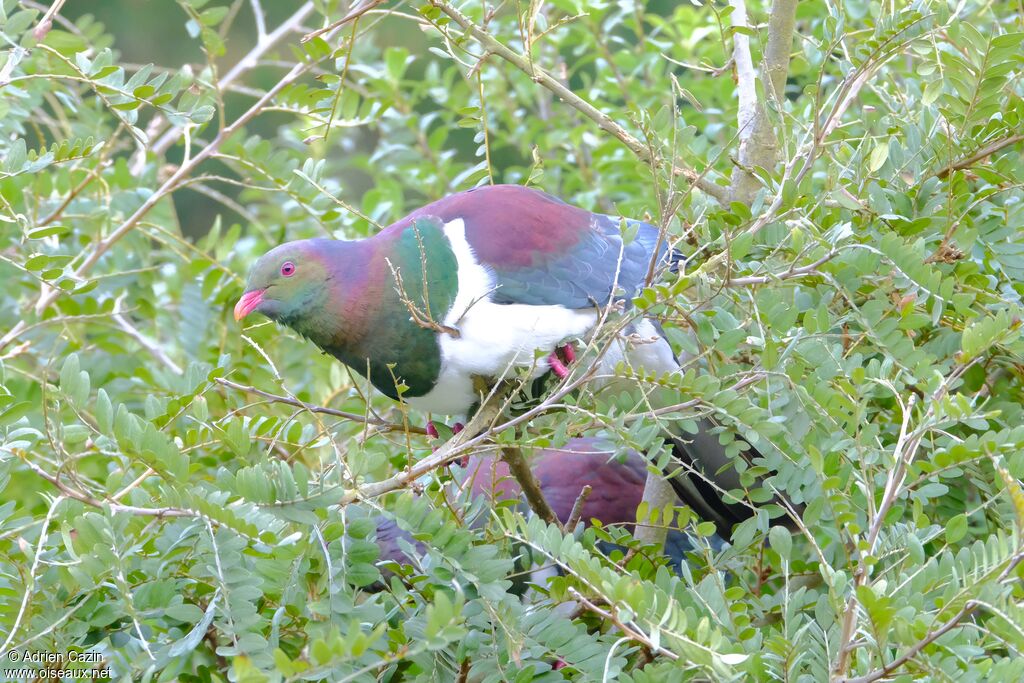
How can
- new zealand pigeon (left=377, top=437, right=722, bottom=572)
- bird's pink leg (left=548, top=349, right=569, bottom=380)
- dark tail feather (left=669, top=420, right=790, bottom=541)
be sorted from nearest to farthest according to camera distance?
bird's pink leg (left=548, top=349, right=569, bottom=380), dark tail feather (left=669, top=420, right=790, bottom=541), new zealand pigeon (left=377, top=437, right=722, bottom=572)

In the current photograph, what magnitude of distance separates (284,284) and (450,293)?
0.77 ft

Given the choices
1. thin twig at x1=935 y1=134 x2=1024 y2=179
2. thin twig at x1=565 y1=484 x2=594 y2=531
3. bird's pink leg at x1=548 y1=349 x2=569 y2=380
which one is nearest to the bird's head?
bird's pink leg at x1=548 y1=349 x2=569 y2=380

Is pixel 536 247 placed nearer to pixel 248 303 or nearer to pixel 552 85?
pixel 552 85

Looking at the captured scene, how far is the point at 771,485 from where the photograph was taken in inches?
51.1

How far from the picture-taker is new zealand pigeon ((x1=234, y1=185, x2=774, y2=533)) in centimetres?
159

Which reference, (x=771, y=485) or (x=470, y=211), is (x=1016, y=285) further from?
(x=470, y=211)

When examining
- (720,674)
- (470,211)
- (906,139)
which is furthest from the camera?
(470,211)

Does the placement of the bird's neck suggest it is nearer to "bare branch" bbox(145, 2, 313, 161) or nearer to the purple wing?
the purple wing

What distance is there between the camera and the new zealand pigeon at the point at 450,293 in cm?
159

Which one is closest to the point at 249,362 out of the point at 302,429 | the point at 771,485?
the point at 302,429

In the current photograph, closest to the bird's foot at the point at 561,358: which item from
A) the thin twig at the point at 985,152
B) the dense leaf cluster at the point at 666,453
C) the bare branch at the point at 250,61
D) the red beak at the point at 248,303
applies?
the dense leaf cluster at the point at 666,453

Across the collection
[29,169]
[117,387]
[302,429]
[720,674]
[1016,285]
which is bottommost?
[117,387]

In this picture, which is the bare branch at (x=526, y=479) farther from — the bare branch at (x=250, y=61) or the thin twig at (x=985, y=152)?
the bare branch at (x=250, y=61)

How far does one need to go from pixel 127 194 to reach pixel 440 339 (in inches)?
35.0
